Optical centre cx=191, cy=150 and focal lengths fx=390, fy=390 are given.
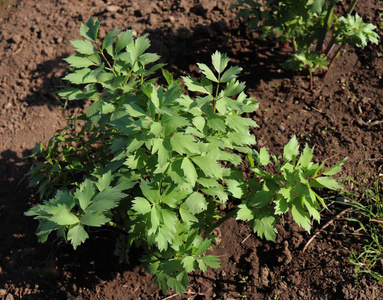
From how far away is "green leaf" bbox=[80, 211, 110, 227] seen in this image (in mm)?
1948

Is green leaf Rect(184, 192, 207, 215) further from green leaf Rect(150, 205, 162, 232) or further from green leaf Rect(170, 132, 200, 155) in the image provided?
green leaf Rect(170, 132, 200, 155)

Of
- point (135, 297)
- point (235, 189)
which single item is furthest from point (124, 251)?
point (235, 189)

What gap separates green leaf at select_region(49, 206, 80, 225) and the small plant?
1897mm

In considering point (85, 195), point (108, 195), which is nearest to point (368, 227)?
point (108, 195)

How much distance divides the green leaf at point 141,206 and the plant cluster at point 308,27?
2093 mm

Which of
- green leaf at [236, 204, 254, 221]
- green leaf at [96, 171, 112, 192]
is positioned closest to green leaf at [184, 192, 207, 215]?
green leaf at [236, 204, 254, 221]

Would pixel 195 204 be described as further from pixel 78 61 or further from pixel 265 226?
pixel 78 61

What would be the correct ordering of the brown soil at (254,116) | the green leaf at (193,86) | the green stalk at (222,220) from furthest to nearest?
the brown soil at (254,116) → the green stalk at (222,220) → the green leaf at (193,86)

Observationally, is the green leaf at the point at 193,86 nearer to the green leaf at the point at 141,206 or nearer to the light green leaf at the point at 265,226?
the green leaf at the point at 141,206

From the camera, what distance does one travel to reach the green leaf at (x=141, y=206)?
2.03 meters

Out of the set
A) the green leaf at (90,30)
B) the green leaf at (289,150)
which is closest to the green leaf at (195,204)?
the green leaf at (289,150)

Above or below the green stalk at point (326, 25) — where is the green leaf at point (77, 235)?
below

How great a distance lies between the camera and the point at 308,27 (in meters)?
3.58

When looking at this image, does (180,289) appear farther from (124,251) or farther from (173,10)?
(173,10)
